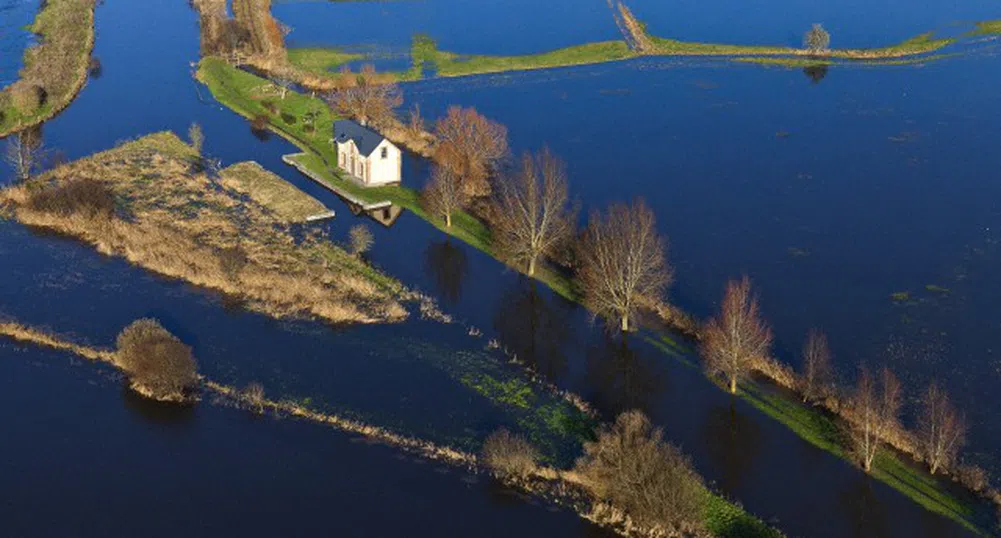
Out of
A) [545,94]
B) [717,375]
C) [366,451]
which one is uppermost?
[545,94]

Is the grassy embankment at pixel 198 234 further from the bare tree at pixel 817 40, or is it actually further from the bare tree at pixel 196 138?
the bare tree at pixel 817 40

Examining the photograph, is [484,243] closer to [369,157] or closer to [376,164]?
[376,164]

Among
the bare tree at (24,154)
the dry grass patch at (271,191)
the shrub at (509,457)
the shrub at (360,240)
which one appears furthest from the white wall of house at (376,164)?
the shrub at (509,457)

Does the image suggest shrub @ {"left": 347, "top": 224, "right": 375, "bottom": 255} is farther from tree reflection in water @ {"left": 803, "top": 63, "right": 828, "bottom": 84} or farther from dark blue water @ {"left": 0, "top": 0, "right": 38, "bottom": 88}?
tree reflection in water @ {"left": 803, "top": 63, "right": 828, "bottom": 84}

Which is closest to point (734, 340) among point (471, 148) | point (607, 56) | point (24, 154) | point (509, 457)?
point (509, 457)

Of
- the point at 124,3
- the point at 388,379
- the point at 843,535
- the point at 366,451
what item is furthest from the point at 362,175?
the point at 124,3

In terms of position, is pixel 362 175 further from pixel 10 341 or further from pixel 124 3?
pixel 124 3

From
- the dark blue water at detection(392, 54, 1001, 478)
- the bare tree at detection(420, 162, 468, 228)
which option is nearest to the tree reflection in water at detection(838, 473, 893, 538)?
the dark blue water at detection(392, 54, 1001, 478)
